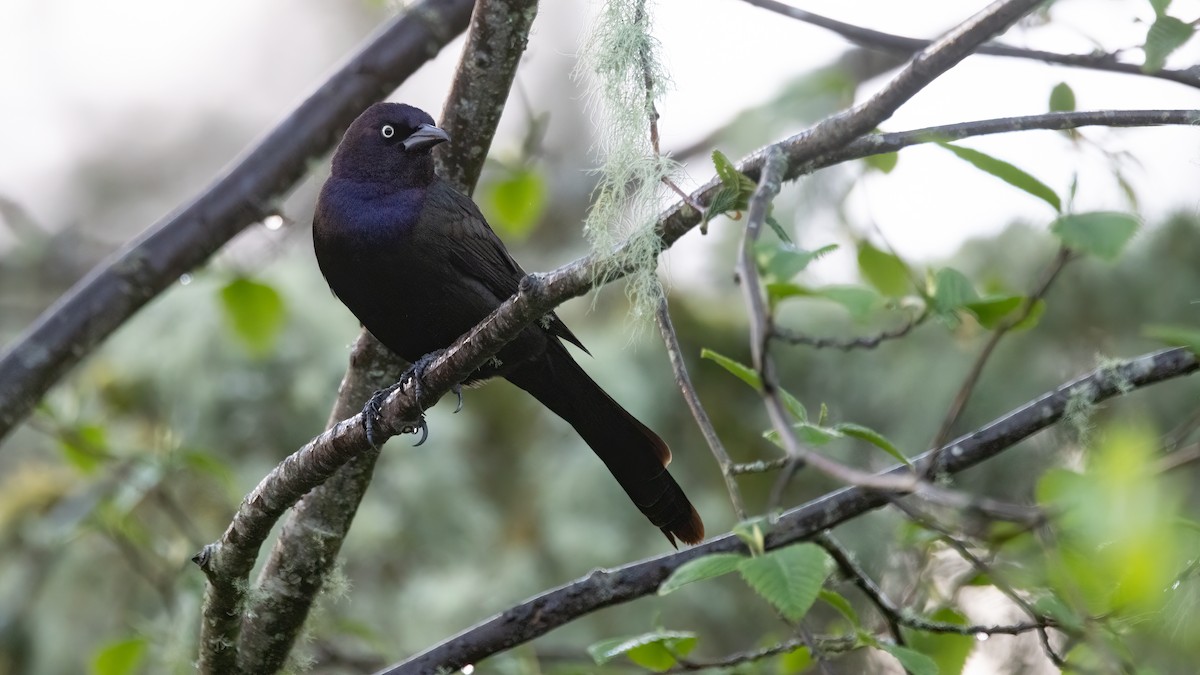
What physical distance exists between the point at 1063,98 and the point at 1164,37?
0.31m

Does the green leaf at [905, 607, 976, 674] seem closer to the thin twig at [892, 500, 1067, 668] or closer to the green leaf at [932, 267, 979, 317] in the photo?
the thin twig at [892, 500, 1067, 668]

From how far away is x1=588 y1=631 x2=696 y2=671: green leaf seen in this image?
216 cm

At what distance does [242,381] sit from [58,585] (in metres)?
1.07

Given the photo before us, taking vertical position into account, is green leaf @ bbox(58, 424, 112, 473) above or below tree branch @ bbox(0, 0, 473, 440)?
below

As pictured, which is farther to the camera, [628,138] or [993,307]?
[628,138]

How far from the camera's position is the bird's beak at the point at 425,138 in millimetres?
3117

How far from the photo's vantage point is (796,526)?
2.34 meters

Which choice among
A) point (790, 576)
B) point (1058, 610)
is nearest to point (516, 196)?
point (1058, 610)

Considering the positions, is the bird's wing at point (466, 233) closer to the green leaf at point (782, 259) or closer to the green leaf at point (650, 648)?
the green leaf at point (650, 648)

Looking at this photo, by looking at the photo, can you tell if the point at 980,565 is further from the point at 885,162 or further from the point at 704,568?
the point at 885,162

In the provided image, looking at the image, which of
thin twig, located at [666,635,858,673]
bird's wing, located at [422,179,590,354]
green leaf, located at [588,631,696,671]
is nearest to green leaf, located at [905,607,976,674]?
thin twig, located at [666,635,858,673]

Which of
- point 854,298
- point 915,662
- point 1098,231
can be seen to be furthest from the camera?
point 915,662

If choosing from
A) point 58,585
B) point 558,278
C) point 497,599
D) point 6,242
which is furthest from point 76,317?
point 6,242

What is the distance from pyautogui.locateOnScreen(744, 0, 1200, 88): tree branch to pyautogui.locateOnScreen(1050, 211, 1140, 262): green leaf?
22.9 inches
